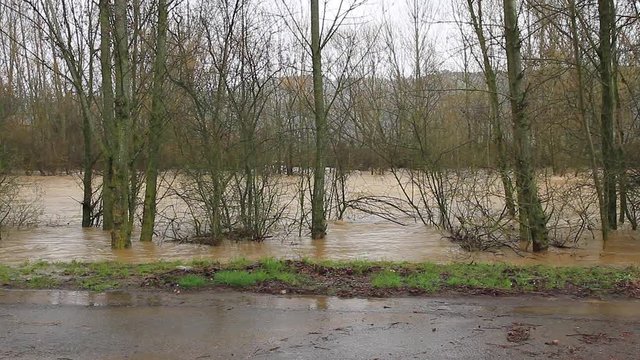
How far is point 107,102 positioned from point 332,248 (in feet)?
23.3

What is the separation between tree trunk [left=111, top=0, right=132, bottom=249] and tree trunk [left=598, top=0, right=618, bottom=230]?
1075 cm

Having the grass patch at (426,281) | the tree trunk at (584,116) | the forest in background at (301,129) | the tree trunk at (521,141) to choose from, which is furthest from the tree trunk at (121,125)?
the tree trunk at (584,116)

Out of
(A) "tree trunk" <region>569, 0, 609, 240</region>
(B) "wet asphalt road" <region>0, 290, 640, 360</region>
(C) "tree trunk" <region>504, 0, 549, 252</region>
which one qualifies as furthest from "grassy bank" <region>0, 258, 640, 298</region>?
(A) "tree trunk" <region>569, 0, 609, 240</region>

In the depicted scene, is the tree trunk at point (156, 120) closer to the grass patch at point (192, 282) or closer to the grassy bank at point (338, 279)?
the grassy bank at point (338, 279)

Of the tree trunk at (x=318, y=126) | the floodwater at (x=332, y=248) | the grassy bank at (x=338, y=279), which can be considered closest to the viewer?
the grassy bank at (x=338, y=279)

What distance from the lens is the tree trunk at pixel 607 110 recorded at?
A: 1344 cm

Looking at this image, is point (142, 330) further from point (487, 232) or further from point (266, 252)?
point (487, 232)

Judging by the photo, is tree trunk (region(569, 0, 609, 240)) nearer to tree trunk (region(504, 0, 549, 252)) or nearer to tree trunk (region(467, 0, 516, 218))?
tree trunk (region(504, 0, 549, 252))

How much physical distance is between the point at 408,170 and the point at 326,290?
12.4m

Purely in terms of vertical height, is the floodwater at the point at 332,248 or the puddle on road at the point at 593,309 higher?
the puddle on road at the point at 593,309

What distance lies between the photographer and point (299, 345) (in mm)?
5039

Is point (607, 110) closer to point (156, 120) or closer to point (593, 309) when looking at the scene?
point (593, 309)

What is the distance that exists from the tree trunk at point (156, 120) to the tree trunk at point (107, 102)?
0.97 metres

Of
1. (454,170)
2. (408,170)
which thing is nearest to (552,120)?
(454,170)
